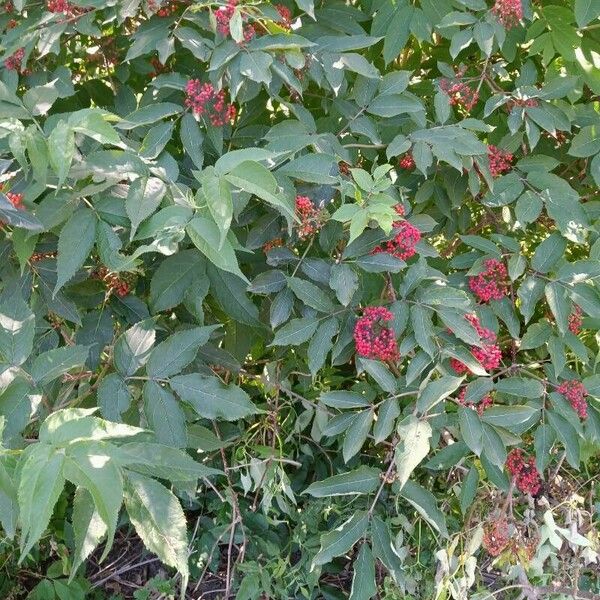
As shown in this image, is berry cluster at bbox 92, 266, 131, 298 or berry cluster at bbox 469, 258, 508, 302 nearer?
berry cluster at bbox 92, 266, 131, 298

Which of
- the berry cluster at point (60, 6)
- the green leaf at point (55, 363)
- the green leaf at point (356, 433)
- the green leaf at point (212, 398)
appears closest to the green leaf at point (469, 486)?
the green leaf at point (356, 433)

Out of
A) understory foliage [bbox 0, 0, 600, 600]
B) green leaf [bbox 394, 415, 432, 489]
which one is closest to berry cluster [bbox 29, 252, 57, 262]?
understory foliage [bbox 0, 0, 600, 600]

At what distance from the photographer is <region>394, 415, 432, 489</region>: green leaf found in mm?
1361

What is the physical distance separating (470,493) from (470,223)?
2.45ft

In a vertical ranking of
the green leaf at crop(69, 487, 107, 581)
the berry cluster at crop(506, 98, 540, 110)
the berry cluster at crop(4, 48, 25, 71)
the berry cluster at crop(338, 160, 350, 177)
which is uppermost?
the berry cluster at crop(4, 48, 25, 71)

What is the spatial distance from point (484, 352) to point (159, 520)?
822mm

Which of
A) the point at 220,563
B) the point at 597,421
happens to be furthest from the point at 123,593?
the point at 597,421

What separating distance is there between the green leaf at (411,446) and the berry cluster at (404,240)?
34 cm

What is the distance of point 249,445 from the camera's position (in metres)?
2.16

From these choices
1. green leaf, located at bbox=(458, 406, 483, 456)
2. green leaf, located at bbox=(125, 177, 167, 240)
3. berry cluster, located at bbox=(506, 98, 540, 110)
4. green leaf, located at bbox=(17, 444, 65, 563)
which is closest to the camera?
green leaf, located at bbox=(17, 444, 65, 563)

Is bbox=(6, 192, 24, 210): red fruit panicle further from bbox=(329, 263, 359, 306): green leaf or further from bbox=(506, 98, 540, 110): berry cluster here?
bbox=(506, 98, 540, 110): berry cluster

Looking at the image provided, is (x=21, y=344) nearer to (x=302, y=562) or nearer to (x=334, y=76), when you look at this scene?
(x=334, y=76)

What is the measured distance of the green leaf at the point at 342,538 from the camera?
1.62 meters

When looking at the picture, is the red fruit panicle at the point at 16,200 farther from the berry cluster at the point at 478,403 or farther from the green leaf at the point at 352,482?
the berry cluster at the point at 478,403
